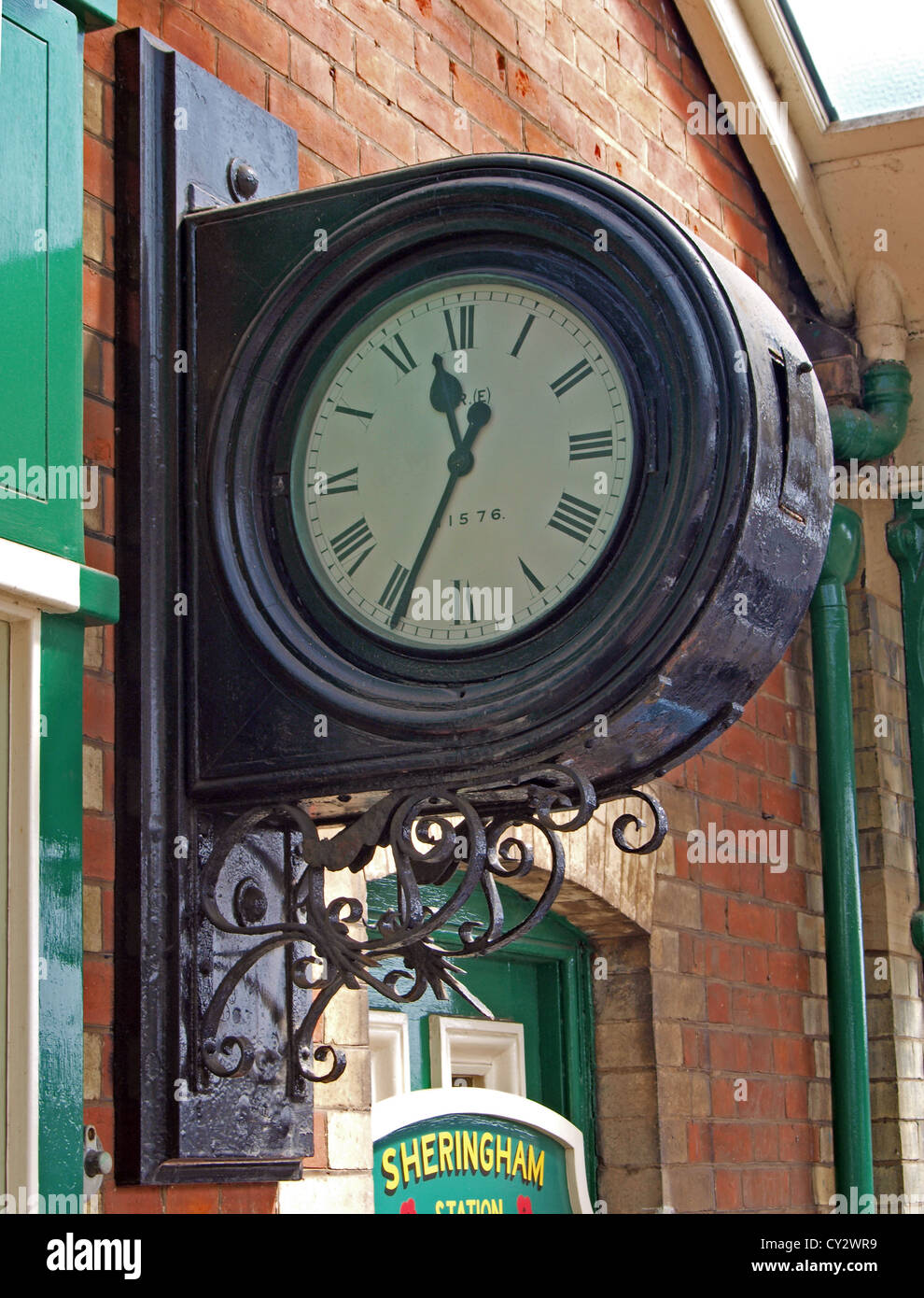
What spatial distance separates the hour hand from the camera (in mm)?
2340

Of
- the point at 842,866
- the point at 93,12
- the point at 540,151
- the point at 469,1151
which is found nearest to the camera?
the point at 93,12

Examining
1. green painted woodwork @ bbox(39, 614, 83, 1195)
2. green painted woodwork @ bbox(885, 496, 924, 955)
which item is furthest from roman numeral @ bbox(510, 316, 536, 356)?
green painted woodwork @ bbox(885, 496, 924, 955)

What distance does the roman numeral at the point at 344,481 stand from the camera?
7.79 feet

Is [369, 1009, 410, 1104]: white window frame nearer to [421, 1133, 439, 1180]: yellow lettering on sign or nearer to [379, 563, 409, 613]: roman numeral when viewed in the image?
Answer: [421, 1133, 439, 1180]: yellow lettering on sign

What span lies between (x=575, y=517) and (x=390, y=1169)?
1.45 metres

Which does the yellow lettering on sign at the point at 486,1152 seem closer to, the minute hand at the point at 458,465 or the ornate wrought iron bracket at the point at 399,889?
the ornate wrought iron bracket at the point at 399,889

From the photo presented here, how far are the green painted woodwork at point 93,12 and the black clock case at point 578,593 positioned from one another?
314 millimetres

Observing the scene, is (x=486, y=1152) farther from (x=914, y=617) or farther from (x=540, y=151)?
(x=914, y=617)

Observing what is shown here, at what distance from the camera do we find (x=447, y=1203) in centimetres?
328

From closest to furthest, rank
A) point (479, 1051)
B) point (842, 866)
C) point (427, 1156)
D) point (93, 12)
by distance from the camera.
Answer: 1. point (93, 12)
2. point (427, 1156)
3. point (479, 1051)
4. point (842, 866)

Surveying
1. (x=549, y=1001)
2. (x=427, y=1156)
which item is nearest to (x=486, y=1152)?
(x=427, y=1156)

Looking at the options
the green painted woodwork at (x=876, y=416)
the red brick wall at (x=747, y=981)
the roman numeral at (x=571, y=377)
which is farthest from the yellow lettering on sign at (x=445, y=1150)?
the green painted woodwork at (x=876, y=416)

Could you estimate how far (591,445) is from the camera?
2266mm

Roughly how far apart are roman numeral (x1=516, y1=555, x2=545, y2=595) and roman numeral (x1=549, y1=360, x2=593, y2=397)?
23 cm
